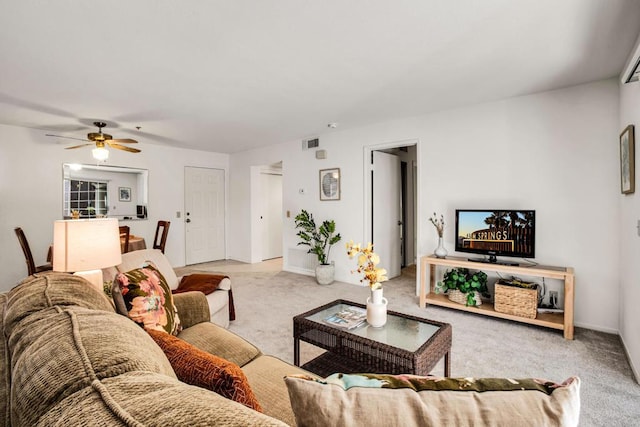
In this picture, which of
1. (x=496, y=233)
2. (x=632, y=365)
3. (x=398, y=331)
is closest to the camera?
(x=398, y=331)

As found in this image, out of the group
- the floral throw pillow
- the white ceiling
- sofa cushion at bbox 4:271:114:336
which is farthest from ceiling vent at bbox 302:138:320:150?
sofa cushion at bbox 4:271:114:336

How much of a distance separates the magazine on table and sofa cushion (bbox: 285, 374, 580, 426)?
1.41 m

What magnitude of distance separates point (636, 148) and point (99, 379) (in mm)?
3277

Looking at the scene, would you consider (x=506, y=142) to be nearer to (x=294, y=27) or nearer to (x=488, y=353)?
(x=488, y=353)

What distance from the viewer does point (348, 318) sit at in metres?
2.14

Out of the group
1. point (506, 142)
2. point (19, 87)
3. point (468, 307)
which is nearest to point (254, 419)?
point (468, 307)

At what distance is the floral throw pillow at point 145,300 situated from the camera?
1.49 meters

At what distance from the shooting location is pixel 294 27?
2072 millimetres

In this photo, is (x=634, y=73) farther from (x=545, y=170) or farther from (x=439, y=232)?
(x=439, y=232)

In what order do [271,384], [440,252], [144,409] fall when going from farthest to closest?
1. [440,252]
2. [271,384]
3. [144,409]

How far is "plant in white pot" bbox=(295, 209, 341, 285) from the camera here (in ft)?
15.6

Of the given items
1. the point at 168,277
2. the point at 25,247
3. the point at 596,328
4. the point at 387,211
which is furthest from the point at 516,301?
the point at 25,247

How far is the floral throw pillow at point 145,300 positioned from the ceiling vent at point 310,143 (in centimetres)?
383

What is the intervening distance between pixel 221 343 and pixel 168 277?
1.44 metres
